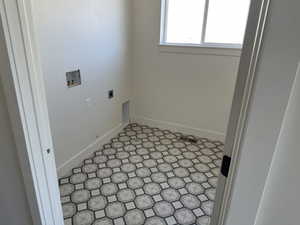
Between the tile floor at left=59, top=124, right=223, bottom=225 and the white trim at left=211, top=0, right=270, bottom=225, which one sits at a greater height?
the white trim at left=211, top=0, right=270, bottom=225

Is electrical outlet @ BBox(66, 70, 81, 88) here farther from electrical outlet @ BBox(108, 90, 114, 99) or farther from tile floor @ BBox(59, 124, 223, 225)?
tile floor @ BBox(59, 124, 223, 225)

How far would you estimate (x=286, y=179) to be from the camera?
2.06 feet

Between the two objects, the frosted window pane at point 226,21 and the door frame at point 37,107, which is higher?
the frosted window pane at point 226,21

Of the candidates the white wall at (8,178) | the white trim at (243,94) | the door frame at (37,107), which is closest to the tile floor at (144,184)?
the white wall at (8,178)

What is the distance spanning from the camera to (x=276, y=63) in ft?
1.73

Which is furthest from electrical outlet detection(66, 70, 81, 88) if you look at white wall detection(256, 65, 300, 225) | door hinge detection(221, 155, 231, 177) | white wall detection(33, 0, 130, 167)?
white wall detection(256, 65, 300, 225)

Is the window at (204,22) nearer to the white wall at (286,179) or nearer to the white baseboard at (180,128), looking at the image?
the white baseboard at (180,128)

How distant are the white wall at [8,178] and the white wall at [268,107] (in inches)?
36.2

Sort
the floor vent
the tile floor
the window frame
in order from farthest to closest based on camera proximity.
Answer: the floor vent → the window frame → the tile floor

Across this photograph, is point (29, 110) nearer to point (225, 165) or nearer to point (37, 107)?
point (37, 107)

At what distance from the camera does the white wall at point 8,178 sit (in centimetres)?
93

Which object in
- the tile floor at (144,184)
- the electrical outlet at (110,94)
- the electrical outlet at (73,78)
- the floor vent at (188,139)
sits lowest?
the tile floor at (144,184)

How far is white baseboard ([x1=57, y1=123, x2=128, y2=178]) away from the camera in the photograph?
2.21m

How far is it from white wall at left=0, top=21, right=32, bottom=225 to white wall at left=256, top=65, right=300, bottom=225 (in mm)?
1013
